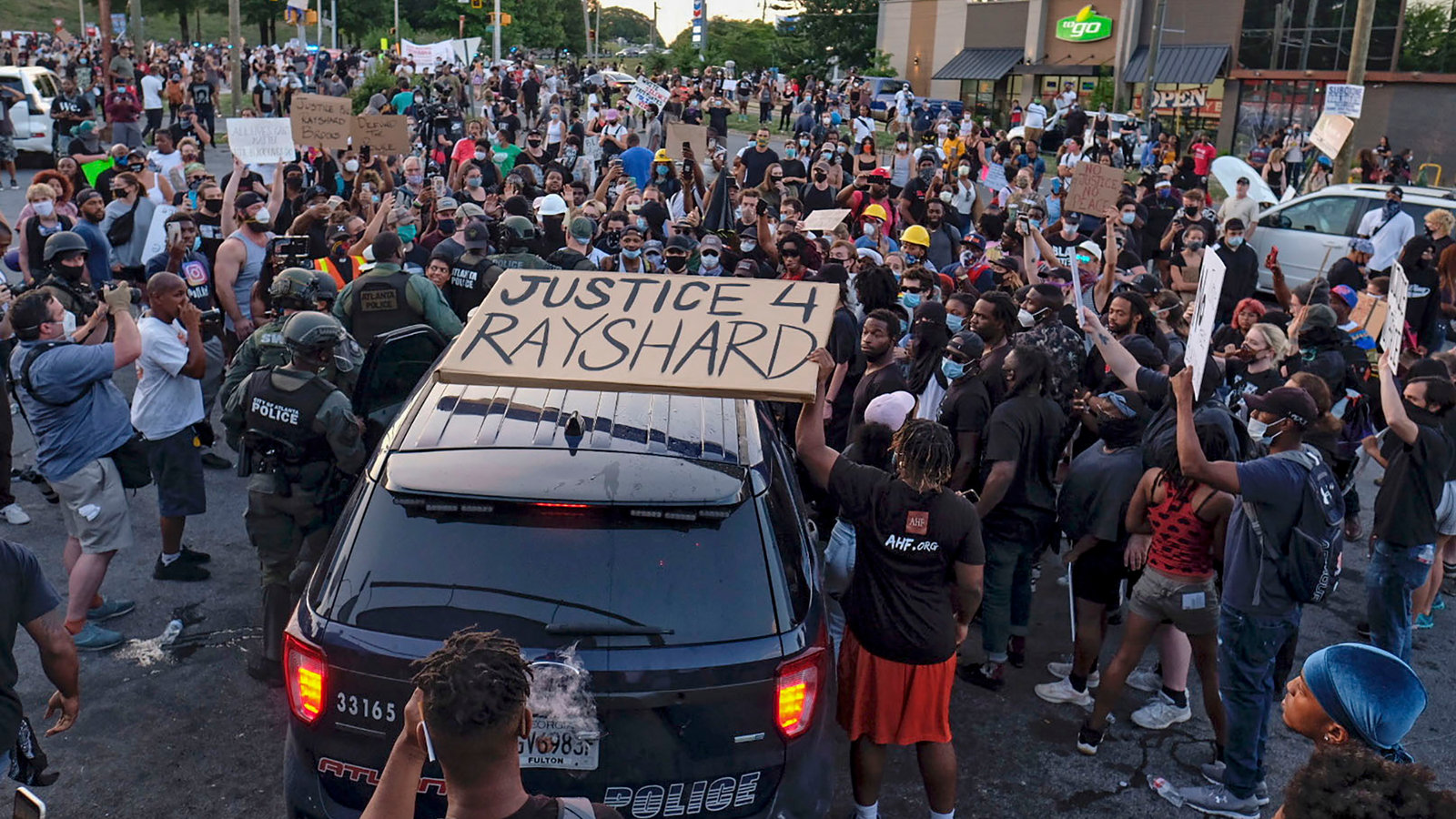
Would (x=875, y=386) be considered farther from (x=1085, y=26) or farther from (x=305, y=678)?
(x=1085, y=26)

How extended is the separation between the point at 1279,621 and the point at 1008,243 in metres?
6.09

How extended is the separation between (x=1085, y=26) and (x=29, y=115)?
32.8m

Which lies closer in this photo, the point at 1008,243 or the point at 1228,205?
the point at 1008,243

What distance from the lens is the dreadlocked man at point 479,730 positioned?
246 centimetres

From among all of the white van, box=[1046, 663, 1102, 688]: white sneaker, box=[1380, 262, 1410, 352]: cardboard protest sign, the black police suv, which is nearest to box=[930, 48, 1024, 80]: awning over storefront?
the white van

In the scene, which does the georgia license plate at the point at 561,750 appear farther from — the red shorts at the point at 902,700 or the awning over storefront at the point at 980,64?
the awning over storefront at the point at 980,64

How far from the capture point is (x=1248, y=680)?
15.2 ft

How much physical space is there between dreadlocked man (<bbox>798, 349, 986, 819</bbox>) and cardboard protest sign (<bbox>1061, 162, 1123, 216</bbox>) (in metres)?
7.03

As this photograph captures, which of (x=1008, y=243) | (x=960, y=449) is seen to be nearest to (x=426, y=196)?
(x=1008, y=243)

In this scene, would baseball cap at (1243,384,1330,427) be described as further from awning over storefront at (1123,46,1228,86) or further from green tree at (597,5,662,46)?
green tree at (597,5,662,46)

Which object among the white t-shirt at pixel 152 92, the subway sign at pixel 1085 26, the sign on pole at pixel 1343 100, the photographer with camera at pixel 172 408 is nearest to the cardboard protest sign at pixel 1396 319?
the photographer with camera at pixel 172 408

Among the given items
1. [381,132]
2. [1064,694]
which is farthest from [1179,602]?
[381,132]

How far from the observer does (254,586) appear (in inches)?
262

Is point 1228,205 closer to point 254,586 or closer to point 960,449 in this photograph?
point 960,449
